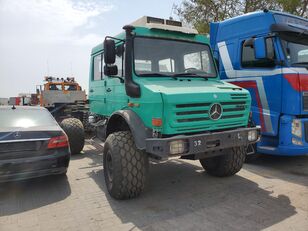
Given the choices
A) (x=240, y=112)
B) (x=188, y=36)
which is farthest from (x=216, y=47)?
(x=240, y=112)

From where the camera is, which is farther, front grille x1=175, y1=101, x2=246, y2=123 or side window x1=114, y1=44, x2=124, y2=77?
side window x1=114, y1=44, x2=124, y2=77

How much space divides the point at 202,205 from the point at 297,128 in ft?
8.63

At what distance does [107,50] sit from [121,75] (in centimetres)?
55

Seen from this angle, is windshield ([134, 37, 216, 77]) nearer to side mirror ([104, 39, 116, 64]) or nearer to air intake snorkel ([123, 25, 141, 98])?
air intake snorkel ([123, 25, 141, 98])

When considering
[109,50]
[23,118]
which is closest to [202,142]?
[109,50]

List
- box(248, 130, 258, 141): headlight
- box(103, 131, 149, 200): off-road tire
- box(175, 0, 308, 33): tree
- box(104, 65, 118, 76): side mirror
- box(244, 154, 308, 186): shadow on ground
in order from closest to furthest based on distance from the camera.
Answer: box(103, 131, 149, 200): off-road tire
box(248, 130, 258, 141): headlight
box(104, 65, 118, 76): side mirror
box(244, 154, 308, 186): shadow on ground
box(175, 0, 308, 33): tree

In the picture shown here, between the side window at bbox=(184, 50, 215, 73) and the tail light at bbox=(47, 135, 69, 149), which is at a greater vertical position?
the side window at bbox=(184, 50, 215, 73)

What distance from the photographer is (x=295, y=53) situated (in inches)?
230

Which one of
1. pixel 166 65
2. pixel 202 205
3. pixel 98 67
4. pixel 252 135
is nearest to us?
pixel 202 205

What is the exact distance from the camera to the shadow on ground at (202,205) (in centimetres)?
369

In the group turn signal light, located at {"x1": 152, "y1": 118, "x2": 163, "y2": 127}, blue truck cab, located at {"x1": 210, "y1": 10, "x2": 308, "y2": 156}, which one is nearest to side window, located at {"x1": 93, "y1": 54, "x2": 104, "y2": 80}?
turn signal light, located at {"x1": 152, "y1": 118, "x2": 163, "y2": 127}

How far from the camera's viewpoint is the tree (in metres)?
13.4

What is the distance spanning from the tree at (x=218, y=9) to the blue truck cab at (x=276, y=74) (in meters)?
8.00

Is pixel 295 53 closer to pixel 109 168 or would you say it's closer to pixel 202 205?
pixel 202 205
